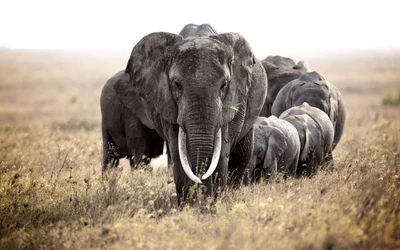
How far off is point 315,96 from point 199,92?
6.88 m

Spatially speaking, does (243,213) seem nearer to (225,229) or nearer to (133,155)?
(225,229)

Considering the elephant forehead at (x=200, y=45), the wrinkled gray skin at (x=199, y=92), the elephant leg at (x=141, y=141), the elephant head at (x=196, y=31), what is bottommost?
the elephant leg at (x=141, y=141)

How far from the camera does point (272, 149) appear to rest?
11281mm

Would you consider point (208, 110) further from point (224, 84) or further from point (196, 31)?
point (196, 31)

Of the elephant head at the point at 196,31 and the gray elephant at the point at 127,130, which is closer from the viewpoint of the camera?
the elephant head at the point at 196,31

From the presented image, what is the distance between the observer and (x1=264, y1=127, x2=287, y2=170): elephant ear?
1125 cm

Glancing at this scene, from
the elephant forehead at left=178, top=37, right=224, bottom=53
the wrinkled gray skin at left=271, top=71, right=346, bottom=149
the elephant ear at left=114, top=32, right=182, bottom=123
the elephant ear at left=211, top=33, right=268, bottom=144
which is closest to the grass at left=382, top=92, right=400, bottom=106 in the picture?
the wrinkled gray skin at left=271, top=71, right=346, bottom=149

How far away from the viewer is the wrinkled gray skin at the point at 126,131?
1252cm

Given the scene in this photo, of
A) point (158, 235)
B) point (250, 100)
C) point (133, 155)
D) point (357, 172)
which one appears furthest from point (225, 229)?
point (133, 155)

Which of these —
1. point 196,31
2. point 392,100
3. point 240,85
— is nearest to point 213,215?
point 240,85

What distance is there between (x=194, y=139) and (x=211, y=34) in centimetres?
186

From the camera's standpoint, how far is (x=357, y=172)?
10.7 m

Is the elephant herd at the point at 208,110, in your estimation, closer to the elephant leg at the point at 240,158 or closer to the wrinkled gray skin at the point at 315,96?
the elephant leg at the point at 240,158

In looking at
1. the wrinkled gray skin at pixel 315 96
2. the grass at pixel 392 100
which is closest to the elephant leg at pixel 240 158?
the wrinkled gray skin at pixel 315 96
